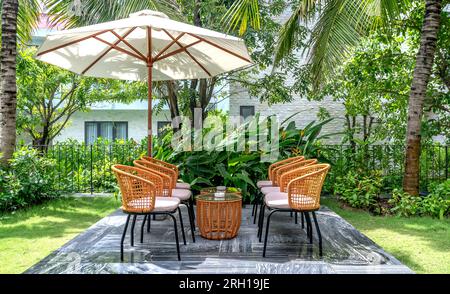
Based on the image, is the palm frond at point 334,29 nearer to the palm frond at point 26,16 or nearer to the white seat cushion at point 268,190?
the white seat cushion at point 268,190

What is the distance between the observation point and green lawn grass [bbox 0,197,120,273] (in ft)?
15.6

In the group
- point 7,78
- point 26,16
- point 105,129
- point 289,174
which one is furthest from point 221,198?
point 105,129

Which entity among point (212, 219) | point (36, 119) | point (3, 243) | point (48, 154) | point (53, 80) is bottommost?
point (3, 243)

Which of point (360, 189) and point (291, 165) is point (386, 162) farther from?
point (291, 165)

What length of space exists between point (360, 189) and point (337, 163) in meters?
1.17

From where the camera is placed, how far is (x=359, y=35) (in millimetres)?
7754

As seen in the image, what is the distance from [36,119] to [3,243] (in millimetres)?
8571

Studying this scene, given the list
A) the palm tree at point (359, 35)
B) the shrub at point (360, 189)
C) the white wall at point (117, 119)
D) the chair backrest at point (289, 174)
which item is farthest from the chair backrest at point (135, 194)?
the white wall at point (117, 119)

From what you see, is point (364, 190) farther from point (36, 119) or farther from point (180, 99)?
point (36, 119)

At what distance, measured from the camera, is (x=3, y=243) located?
17.6 feet

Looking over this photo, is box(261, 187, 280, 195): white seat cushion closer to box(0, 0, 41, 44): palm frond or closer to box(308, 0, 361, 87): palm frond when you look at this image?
box(308, 0, 361, 87): palm frond

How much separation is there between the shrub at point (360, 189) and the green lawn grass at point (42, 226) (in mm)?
4594

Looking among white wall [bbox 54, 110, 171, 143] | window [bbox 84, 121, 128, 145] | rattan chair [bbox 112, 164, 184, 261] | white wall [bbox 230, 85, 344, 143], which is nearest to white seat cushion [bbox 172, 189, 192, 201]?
rattan chair [bbox 112, 164, 184, 261]
